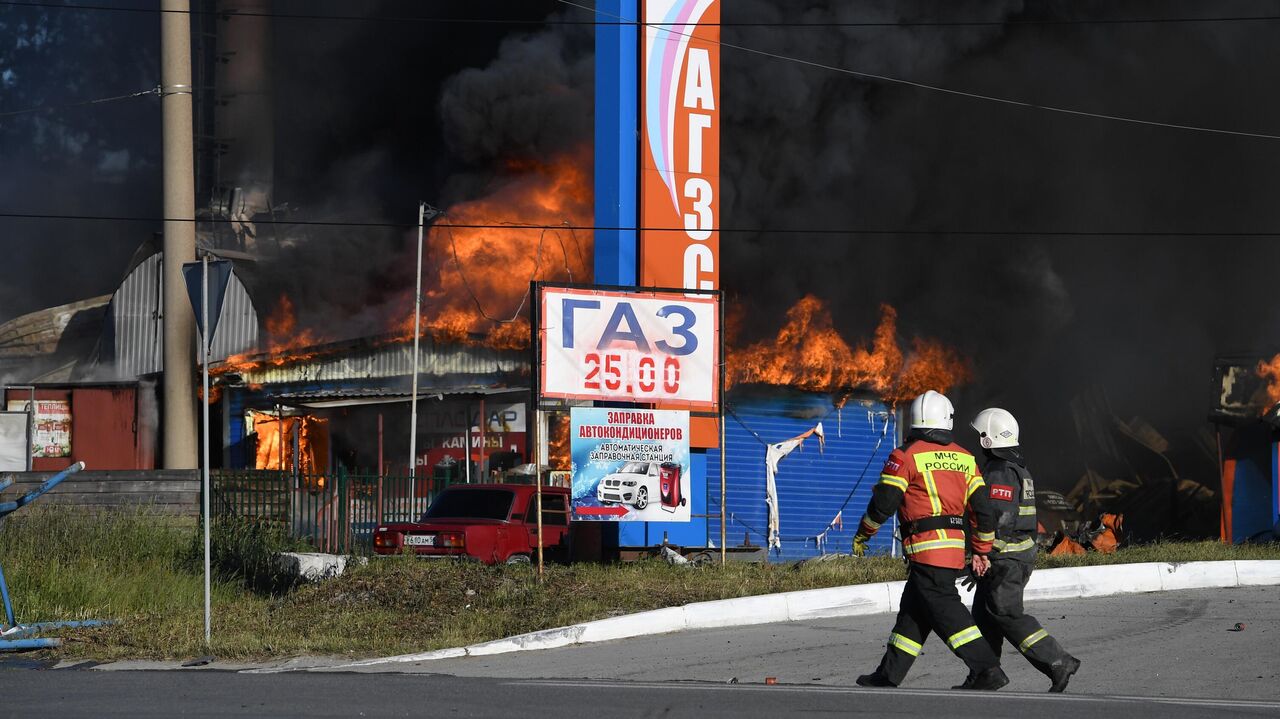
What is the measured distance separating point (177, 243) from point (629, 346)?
1215 cm

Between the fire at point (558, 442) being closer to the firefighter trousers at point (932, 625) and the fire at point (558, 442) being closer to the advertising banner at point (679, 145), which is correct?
the advertising banner at point (679, 145)

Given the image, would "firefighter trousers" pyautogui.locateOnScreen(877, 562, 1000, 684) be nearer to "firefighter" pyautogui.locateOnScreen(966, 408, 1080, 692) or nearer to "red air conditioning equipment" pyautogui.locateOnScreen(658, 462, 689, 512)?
"firefighter" pyautogui.locateOnScreen(966, 408, 1080, 692)

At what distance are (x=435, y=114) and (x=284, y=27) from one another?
21.7 feet

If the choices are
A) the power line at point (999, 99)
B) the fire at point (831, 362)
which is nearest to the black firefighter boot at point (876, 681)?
the fire at point (831, 362)

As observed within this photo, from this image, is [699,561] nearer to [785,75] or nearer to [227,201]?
[785,75]

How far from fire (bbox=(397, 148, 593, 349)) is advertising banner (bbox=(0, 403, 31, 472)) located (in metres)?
10.1

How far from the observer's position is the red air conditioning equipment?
53.2ft

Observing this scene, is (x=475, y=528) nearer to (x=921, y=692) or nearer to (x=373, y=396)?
(x=921, y=692)

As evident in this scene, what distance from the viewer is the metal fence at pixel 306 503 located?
55.7 ft

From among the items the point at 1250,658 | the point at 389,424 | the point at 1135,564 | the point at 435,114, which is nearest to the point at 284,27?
the point at 435,114

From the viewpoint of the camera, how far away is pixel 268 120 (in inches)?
1919

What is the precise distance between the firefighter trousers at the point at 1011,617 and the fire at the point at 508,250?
1205 inches

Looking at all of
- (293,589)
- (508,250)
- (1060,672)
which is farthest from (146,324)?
(1060,672)

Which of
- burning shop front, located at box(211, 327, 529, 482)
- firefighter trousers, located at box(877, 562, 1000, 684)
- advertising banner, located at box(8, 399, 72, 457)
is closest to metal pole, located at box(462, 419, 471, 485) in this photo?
burning shop front, located at box(211, 327, 529, 482)
